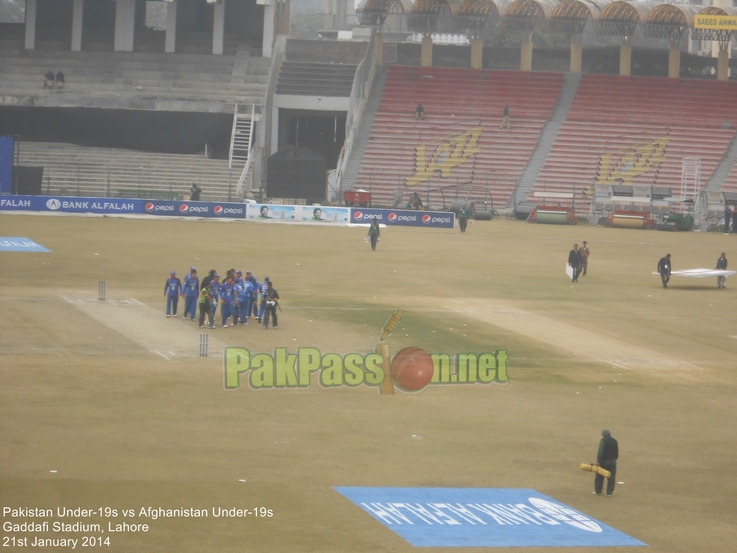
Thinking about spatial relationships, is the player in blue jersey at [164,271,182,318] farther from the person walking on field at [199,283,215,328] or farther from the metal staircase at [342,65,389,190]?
the metal staircase at [342,65,389,190]

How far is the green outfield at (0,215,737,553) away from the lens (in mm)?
14336

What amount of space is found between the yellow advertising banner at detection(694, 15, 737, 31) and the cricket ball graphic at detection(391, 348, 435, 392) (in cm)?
5526

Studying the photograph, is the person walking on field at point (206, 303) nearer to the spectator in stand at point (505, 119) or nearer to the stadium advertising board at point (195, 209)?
the stadium advertising board at point (195, 209)

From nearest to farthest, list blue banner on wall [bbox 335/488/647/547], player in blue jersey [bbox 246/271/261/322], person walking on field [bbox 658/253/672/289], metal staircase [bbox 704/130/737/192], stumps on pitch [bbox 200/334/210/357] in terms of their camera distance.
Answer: blue banner on wall [bbox 335/488/647/547], stumps on pitch [bbox 200/334/210/357], player in blue jersey [bbox 246/271/261/322], person walking on field [bbox 658/253/672/289], metal staircase [bbox 704/130/737/192]

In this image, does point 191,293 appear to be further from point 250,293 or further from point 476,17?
point 476,17

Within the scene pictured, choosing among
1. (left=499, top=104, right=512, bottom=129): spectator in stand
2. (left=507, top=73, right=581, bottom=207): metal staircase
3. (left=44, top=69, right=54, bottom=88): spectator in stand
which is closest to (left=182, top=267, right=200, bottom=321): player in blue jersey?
(left=507, top=73, right=581, bottom=207): metal staircase

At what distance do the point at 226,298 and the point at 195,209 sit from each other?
1278 inches

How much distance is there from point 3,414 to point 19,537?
20.4 feet

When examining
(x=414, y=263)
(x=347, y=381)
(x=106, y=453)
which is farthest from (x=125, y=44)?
(x=106, y=453)

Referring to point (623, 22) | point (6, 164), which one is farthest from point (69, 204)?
point (623, 22)

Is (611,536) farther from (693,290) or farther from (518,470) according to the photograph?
(693,290)

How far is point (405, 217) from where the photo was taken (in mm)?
60688

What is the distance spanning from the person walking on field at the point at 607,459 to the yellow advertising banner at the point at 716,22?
63655mm

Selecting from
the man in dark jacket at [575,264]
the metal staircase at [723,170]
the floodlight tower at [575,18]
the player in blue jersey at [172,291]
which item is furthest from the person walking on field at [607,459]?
the floodlight tower at [575,18]
